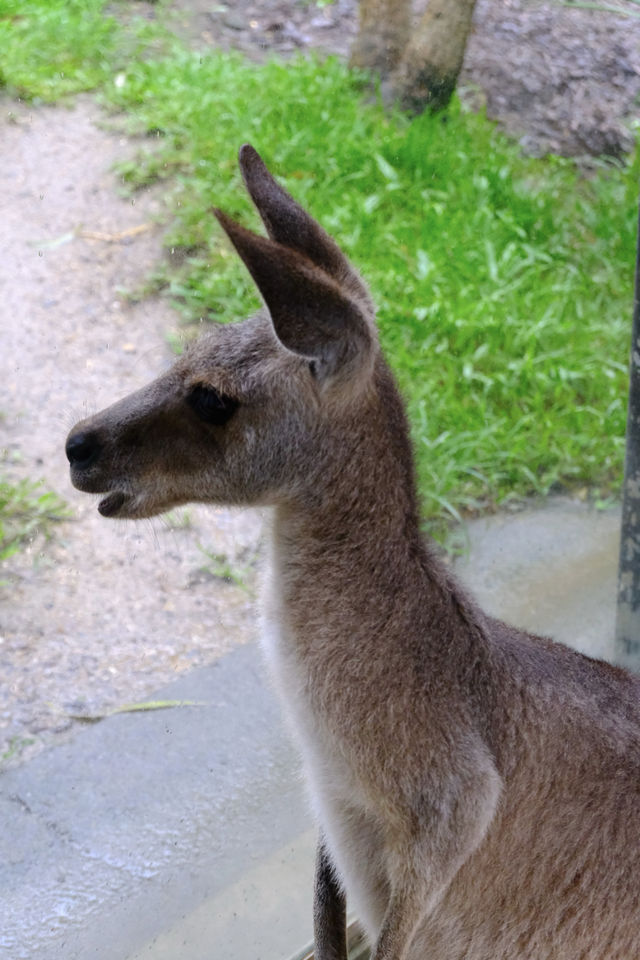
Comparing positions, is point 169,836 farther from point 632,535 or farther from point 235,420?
point 632,535

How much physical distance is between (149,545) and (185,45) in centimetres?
116

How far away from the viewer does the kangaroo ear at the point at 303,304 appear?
4.44 ft

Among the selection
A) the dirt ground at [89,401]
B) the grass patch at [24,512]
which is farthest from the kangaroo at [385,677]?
the grass patch at [24,512]

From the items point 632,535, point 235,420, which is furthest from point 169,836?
point 632,535

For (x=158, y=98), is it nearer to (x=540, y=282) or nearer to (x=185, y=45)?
(x=185, y=45)

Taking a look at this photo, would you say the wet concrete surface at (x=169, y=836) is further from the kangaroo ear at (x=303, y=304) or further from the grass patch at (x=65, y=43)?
the grass patch at (x=65, y=43)

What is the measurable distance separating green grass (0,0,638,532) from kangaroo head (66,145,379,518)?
35.2 inches

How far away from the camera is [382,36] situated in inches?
128

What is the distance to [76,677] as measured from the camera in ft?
8.23

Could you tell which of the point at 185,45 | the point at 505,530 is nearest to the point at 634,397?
the point at 505,530

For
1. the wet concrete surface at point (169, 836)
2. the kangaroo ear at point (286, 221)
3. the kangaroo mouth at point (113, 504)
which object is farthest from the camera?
the wet concrete surface at point (169, 836)

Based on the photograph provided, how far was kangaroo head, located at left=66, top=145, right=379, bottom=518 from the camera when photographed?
5.45 feet

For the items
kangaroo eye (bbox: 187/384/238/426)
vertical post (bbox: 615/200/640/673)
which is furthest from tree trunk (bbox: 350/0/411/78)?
kangaroo eye (bbox: 187/384/238/426)

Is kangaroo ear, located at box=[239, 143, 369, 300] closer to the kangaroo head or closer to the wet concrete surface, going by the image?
the kangaroo head
